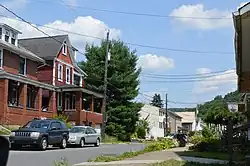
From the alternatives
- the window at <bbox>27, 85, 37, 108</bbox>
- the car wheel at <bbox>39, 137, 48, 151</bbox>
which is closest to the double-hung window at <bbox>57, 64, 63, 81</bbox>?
the window at <bbox>27, 85, 37, 108</bbox>

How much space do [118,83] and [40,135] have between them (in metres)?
31.9

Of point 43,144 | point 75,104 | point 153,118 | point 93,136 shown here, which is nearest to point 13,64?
point 75,104

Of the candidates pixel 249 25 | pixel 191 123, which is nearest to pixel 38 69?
pixel 249 25

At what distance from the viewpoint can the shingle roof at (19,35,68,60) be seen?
2013 inches

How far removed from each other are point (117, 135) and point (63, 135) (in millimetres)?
27081

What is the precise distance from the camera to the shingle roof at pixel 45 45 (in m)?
51.1

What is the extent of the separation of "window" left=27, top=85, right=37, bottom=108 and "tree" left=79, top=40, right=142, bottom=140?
13.0m

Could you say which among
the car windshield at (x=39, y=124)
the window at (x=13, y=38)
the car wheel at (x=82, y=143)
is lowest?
the car wheel at (x=82, y=143)

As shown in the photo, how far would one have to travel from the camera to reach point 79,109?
48500 mm

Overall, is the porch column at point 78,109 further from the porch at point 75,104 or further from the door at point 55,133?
the door at point 55,133

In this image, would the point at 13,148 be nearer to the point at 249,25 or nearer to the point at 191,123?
the point at 249,25

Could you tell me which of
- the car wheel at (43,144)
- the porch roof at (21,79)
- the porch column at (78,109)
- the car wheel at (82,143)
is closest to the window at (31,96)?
the porch roof at (21,79)

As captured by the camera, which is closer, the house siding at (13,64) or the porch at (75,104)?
the house siding at (13,64)

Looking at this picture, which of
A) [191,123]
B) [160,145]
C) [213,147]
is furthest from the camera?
[191,123]
